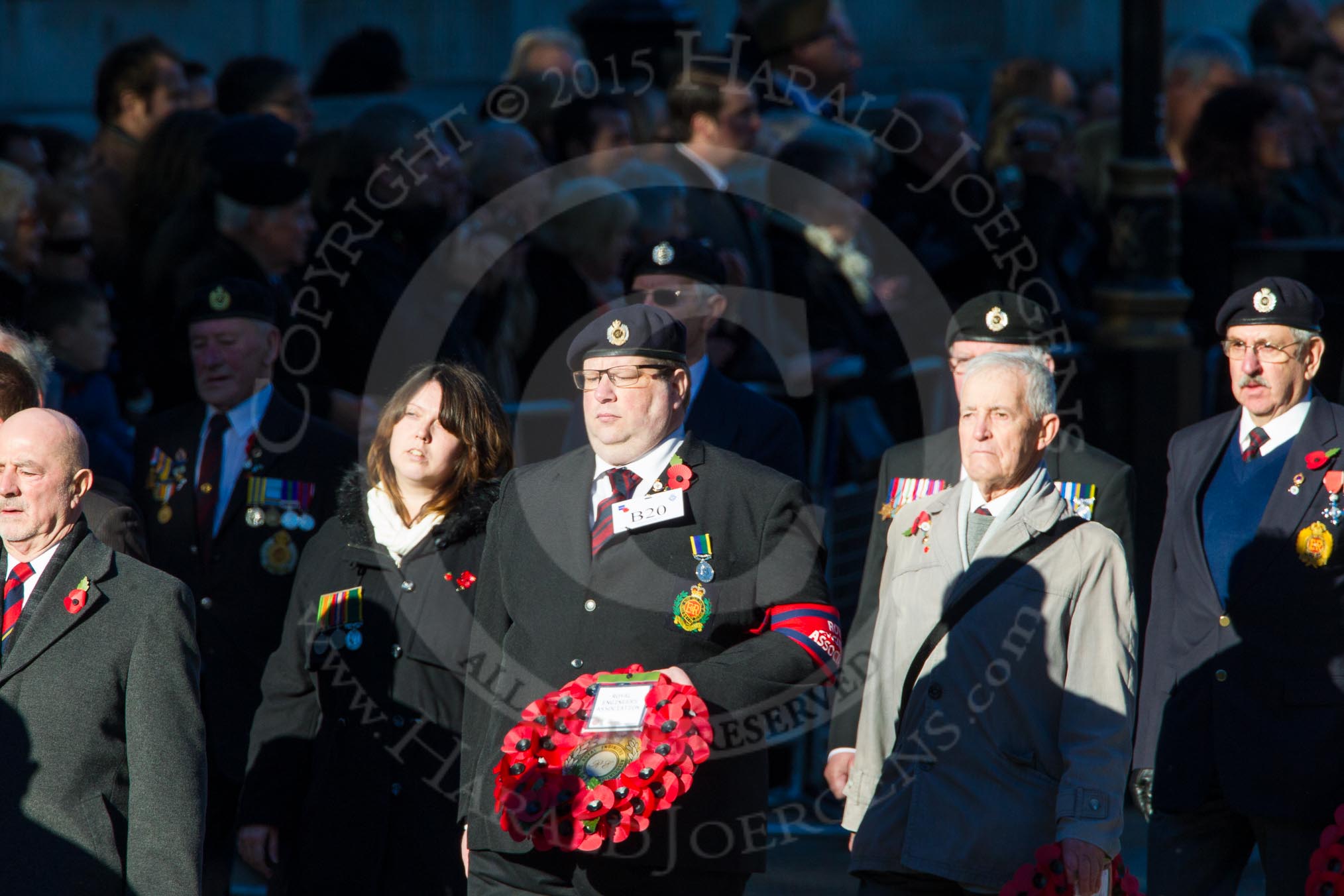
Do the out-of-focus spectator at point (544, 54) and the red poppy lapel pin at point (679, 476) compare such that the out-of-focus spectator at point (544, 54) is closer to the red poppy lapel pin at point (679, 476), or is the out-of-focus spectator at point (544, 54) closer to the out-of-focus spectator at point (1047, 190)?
the out-of-focus spectator at point (1047, 190)

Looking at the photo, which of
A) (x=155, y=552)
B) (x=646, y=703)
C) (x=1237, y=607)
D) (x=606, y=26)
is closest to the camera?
(x=646, y=703)

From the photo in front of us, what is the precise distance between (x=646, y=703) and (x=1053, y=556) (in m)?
1.21

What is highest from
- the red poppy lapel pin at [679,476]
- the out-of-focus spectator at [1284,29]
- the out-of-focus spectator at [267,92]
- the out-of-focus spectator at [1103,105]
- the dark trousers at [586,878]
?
the out-of-focus spectator at [1284,29]

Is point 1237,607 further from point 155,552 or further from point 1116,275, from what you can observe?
point 1116,275

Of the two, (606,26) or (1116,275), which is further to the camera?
(606,26)

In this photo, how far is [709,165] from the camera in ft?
30.8

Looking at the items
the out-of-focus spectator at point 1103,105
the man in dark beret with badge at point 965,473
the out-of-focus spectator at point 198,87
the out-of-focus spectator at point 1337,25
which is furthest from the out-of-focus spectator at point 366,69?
the out-of-focus spectator at point 1337,25

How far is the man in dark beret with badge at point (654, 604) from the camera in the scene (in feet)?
16.4

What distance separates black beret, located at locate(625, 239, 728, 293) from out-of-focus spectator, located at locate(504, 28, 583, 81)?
165 inches

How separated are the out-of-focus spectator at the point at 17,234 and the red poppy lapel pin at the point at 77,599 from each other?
374 centimetres

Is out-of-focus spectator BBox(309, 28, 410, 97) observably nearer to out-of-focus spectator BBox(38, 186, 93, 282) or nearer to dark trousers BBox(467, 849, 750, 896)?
out-of-focus spectator BBox(38, 186, 93, 282)

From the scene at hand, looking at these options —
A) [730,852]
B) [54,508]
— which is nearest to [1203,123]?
[730,852]

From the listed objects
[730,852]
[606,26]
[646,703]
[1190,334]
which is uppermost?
[606,26]

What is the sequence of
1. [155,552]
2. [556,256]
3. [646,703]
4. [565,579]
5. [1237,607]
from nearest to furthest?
[646,703], [565,579], [1237,607], [155,552], [556,256]
